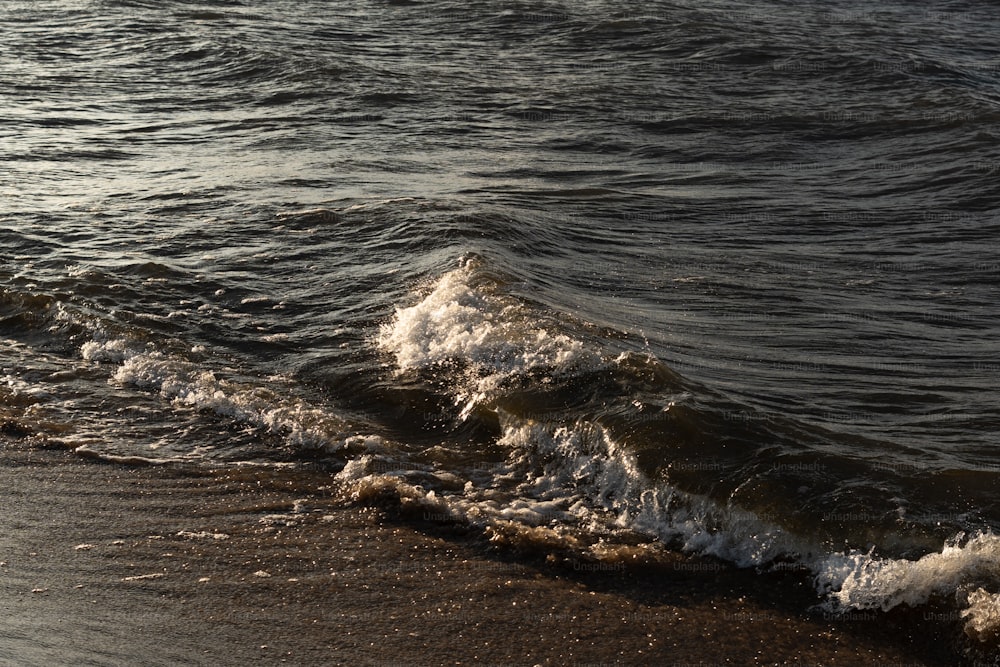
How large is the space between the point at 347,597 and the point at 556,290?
354 centimetres

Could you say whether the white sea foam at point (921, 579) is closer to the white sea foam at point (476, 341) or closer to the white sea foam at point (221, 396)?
the white sea foam at point (476, 341)

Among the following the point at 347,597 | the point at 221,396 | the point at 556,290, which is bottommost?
the point at 347,597

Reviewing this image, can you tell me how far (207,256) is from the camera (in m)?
8.08

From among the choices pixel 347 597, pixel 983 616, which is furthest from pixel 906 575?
pixel 347 597

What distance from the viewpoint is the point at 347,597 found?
4.02m

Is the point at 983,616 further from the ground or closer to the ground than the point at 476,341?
closer to the ground

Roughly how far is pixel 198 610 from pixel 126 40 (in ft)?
49.8

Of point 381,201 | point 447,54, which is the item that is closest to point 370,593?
point 381,201

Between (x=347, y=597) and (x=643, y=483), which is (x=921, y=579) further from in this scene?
(x=347, y=597)

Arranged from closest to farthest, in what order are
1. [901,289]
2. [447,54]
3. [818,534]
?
[818,534] → [901,289] → [447,54]

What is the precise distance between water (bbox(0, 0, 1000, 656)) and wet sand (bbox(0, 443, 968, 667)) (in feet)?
0.79

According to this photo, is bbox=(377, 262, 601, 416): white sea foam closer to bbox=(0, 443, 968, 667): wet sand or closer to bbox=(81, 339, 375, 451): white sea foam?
bbox=(81, 339, 375, 451): white sea foam

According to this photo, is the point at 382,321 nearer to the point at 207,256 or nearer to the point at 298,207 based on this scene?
the point at 207,256

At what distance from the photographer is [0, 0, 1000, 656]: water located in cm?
477
